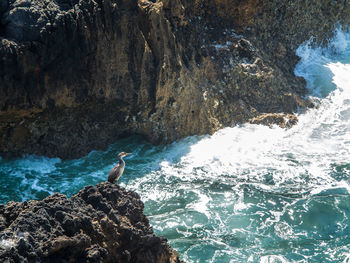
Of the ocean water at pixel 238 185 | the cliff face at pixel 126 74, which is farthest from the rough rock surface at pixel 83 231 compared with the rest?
the cliff face at pixel 126 74

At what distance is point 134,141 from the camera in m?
9.86

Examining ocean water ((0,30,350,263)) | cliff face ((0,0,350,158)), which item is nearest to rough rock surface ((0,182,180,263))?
ocean water ((0,30,350,263))

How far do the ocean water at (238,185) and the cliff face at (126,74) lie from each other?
446 mm

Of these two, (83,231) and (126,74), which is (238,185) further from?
(83,231)

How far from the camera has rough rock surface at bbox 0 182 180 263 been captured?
3.73m

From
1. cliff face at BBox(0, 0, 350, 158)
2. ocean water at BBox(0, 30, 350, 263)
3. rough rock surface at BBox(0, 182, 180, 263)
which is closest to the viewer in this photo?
rough rock surface at BBox(0, 182, 180, 263)

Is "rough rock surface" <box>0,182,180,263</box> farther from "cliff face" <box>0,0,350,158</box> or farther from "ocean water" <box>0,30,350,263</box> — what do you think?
"cliff face" <box>0,0,350,158</box>

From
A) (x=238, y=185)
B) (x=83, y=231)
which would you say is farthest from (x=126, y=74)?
(x=83, y=231)

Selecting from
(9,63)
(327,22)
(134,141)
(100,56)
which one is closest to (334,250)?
(134,141)

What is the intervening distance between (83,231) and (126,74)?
5935 mm

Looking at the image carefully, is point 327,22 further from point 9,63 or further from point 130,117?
point 9,63

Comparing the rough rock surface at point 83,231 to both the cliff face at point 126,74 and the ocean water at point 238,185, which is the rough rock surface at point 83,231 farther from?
the cliff face at point 126,74

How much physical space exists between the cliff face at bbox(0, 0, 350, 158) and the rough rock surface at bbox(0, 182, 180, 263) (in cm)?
444

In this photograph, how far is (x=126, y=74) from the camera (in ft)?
31.8
